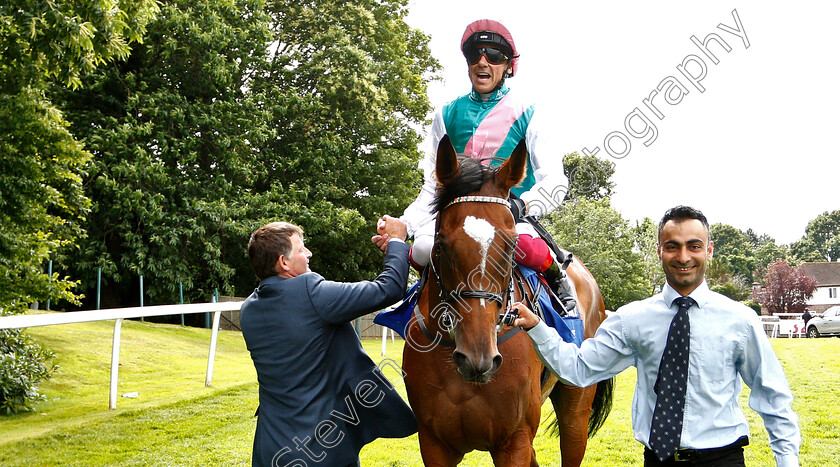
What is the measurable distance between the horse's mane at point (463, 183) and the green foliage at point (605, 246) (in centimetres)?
2183

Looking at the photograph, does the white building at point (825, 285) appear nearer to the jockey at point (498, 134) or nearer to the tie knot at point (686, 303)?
the jockey at point (498, 134)

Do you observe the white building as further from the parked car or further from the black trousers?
the black trousers

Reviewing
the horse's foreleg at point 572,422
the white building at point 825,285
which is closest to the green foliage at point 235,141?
the horse's foreleg at point 572,422

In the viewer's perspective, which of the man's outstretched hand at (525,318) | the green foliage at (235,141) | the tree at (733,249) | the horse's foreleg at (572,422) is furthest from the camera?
the tree at (733,249)

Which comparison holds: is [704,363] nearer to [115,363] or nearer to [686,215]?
[686,215]

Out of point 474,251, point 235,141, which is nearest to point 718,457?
point 474,251

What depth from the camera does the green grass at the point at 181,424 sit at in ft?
17.9

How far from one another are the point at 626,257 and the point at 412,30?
41.1 ft

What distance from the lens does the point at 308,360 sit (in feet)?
9.49

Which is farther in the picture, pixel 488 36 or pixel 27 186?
pixel 27 186

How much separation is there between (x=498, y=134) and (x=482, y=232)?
1030mm

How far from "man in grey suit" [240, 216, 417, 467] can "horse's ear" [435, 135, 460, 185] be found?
426mm

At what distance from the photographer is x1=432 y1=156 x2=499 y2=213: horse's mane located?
9.18 feet

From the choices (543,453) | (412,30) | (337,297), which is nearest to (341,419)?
(337,297)
